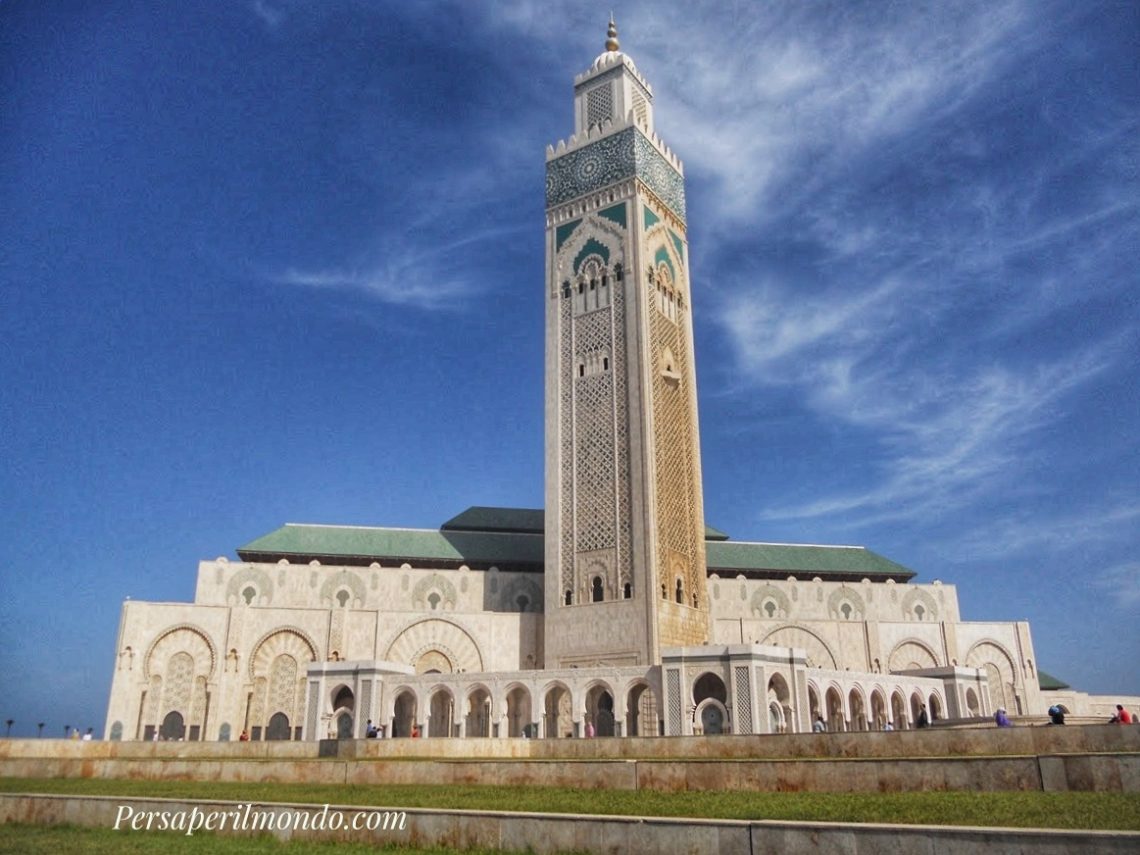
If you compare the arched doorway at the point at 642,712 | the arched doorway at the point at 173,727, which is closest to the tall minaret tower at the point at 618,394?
the arched doorway at the point at 642,712

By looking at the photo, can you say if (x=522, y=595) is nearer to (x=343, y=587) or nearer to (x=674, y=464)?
(x=343, y=587)

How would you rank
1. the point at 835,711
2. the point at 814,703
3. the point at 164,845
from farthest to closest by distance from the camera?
1. the point at 835,711
2. the point at 814,703
3. the point at 164,845

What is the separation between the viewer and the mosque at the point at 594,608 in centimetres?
2528

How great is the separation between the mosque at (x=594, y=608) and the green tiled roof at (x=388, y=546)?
0.09 metres

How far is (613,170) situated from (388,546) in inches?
594

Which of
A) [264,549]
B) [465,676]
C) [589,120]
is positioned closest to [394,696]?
[465,676]

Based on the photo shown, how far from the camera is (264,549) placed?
31.5 metres

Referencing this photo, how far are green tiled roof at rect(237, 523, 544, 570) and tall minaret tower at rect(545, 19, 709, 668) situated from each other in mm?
5217

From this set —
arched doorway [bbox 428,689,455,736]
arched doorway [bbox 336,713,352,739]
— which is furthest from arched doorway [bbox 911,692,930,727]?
arched doorway [bbox 336,713,352,739]

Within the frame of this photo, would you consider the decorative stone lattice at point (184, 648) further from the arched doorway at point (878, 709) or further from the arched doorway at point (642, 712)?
the arched doorway at point (878, 709)

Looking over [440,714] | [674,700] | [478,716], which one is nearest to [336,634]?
[440,714]

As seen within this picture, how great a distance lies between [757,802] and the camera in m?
7.96

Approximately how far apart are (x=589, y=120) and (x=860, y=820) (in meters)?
28.4

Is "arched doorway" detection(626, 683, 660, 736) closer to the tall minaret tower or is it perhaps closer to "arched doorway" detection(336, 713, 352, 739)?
the tall minaret tower
